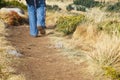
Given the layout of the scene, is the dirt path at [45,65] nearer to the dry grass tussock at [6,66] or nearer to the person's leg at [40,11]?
the dry grass tussock at [6,66]

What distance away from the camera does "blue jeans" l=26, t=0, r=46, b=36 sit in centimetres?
1120

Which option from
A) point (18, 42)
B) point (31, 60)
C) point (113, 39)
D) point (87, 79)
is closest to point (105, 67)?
point (87, 79)

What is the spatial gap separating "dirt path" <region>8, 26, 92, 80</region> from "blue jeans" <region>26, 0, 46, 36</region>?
146 cm

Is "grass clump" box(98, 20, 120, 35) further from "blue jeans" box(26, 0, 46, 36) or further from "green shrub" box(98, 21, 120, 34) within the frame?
"blue jeans" box(26, 0, 46, 36)

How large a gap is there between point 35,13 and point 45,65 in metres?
4.08

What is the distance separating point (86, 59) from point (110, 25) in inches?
123

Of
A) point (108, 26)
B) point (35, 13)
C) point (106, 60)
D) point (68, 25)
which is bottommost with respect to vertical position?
point (68, 25)

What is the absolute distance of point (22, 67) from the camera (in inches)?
Answer: 279

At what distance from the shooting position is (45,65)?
24.5 ft

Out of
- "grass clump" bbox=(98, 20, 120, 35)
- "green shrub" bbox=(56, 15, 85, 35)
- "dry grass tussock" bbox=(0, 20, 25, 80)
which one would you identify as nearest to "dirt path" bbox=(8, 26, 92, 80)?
"dry grass tussock" bbox=(0, 20, 25, 80)

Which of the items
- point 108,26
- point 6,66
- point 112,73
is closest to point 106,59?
point 112,73

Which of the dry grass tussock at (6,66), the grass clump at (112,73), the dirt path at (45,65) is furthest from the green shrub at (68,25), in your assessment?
the grass clump at (112,73)

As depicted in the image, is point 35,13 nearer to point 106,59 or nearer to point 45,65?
point 45,65

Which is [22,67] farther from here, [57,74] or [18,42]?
[18,42]
